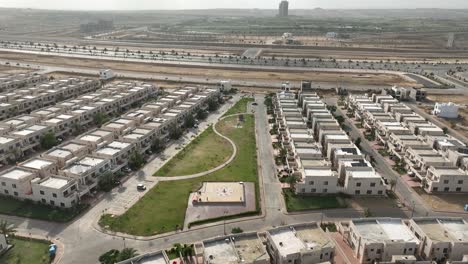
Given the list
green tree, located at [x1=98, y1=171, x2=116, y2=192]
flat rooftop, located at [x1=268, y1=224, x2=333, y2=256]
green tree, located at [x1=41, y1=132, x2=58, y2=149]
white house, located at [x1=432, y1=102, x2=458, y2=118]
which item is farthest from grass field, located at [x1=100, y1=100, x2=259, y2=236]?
white house, located at [x1=432, y1=102, x2=458, y2=118]

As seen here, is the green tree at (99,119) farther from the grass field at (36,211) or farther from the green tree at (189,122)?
the grass field at (36,211)

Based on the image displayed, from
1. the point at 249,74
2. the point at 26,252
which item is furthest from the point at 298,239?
the point at 249,74

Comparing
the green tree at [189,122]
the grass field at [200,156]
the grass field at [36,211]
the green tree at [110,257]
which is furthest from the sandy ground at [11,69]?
the green tree at [110,257]

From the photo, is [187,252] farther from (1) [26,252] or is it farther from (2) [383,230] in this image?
(2) [383,230]

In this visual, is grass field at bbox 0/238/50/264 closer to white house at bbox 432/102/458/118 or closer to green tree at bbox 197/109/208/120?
green tree at bbox 197/109/208/120

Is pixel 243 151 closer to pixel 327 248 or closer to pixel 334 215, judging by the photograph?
pixel 334 215
